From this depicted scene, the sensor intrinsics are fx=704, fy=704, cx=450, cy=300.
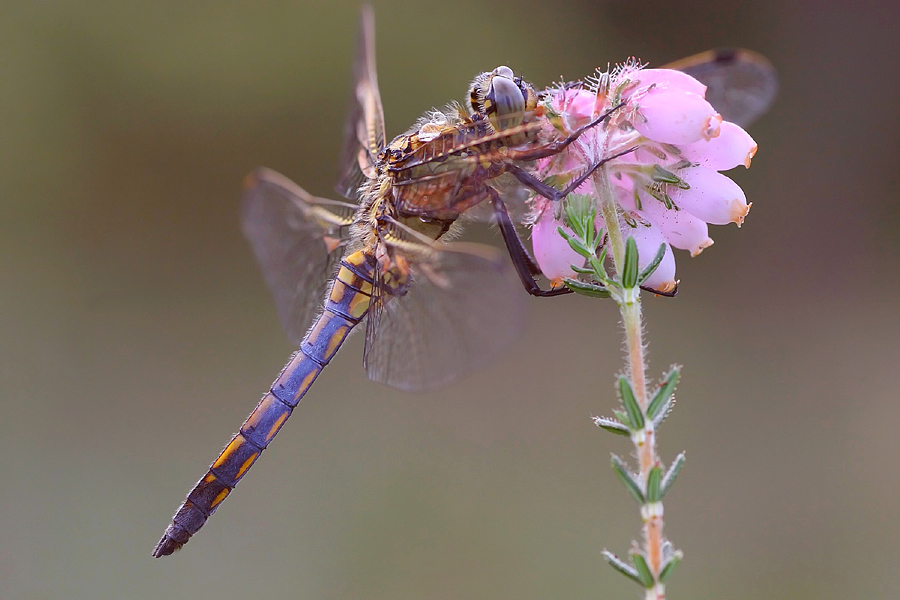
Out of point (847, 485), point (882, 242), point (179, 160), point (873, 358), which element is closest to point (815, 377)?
point (873, 358)

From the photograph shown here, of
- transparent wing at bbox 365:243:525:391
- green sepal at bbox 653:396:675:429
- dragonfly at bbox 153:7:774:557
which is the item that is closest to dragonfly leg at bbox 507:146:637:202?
dragonfly at bbox 153:7:774:557

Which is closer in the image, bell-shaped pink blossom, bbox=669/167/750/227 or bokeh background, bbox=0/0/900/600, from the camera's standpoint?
bell-shaped pink blossom, bbox=669/167/750/227

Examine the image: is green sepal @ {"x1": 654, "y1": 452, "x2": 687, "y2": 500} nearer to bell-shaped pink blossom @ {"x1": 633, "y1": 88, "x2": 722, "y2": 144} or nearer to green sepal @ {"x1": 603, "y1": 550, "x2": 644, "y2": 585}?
green sepal @ {"x1": 603, "y1": 550, "x2": 644, "y2": 585}

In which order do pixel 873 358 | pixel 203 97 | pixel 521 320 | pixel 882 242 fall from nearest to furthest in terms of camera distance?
pixel 521 320 → pixel 203 97 → pixel 873 358 → pixel 882 242

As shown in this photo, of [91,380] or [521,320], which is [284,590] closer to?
[91,380]

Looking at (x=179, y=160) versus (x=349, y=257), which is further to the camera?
(x=179, y=160)

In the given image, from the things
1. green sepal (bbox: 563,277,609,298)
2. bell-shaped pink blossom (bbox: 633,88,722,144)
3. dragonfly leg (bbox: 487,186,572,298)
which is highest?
bell-shaped pink blossom (bbox: 633,88,722,144)

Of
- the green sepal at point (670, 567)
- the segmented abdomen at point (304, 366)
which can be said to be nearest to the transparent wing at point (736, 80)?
the segmented abdomen at point (304, 366)
